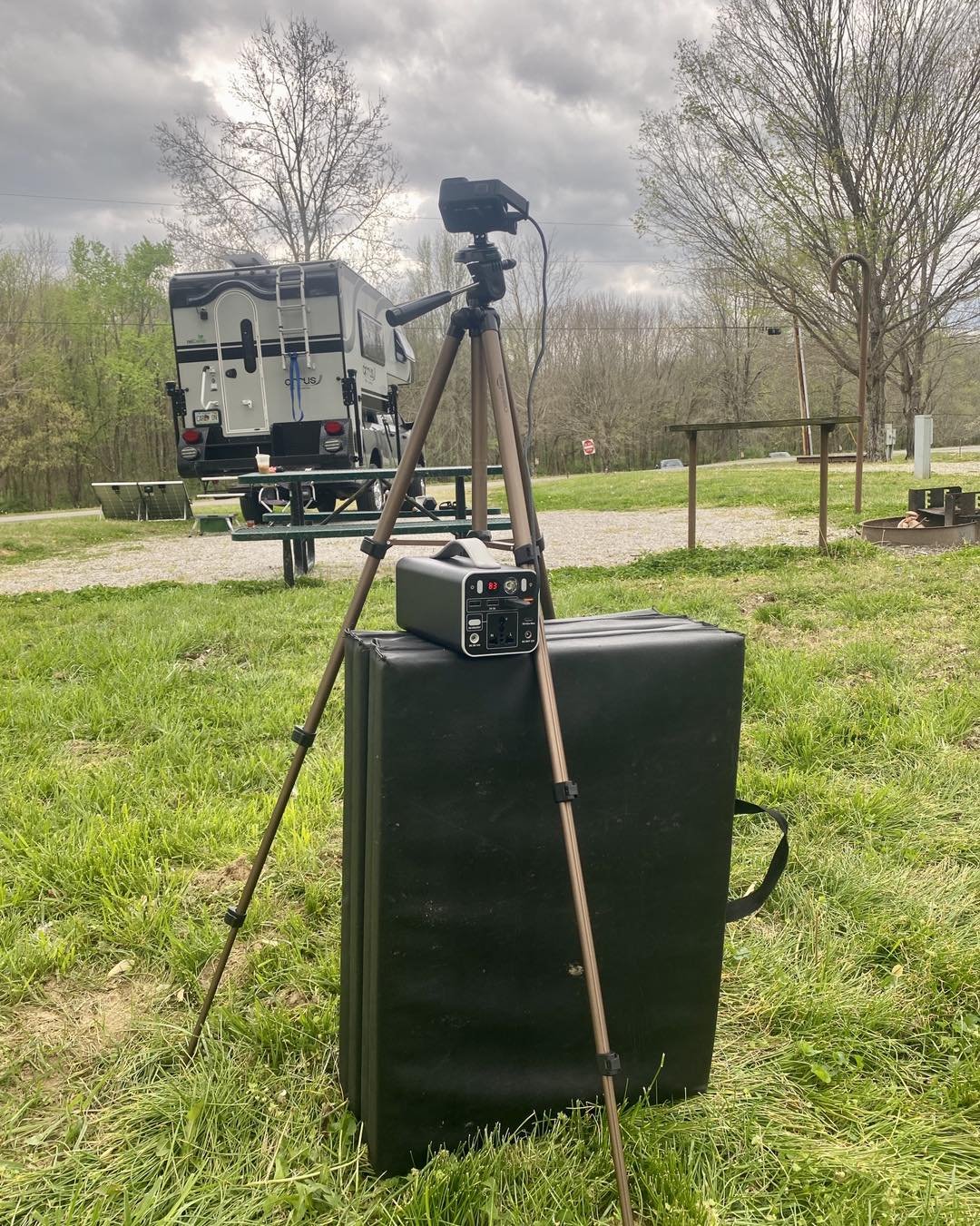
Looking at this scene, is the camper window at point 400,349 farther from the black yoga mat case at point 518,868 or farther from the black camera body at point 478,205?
the black yoga mat case at point 518,868

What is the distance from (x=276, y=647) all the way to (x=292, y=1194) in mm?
3568

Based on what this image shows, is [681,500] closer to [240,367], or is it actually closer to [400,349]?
[400,349]

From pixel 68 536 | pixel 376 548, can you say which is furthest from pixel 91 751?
pixel 68 536

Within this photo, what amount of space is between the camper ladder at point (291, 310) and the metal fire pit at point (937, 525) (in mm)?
6854

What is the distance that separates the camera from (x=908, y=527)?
22.8 feet

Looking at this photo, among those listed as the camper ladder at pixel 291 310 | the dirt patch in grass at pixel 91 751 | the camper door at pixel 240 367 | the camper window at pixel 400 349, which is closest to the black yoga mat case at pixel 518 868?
the dirt patch in grass at pixel 91 751

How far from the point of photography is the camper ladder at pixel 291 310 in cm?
1027

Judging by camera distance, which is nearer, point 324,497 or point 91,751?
point 91,751

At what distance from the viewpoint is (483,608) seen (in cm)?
122

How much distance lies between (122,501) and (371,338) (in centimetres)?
753

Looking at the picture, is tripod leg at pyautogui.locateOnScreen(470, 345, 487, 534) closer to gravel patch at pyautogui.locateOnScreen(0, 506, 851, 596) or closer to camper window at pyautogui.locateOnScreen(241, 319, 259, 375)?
gravel patch at pyautogui.locateOnScreen(0, 506, 851, 596)

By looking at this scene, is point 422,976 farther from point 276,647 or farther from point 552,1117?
point 276,647

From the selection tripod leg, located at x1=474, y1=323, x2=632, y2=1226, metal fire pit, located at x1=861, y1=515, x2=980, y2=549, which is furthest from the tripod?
metal fire pit, located at x1=861, y1=515, x2=980, y2=549

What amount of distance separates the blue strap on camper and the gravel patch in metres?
1.67
